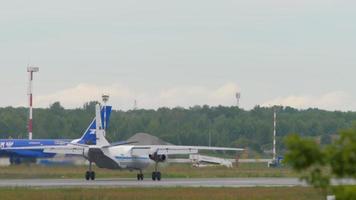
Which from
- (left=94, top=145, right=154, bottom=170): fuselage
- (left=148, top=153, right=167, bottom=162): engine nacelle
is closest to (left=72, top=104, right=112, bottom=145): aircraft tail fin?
(left=94, top=145, right=154, bottom=170): fuselage

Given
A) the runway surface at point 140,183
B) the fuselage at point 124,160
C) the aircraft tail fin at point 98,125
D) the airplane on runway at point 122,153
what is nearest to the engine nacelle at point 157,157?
the airplane on runway at point 122,153

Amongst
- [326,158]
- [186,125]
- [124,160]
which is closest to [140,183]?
[124,160]

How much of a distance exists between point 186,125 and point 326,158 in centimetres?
14936

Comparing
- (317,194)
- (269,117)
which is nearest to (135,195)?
(317,194)

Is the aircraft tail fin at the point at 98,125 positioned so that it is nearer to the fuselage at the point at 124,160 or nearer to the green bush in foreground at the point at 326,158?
the fuselage at the point at 124,160

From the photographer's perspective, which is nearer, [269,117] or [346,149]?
[346,149]

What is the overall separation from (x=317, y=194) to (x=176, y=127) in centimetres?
11429

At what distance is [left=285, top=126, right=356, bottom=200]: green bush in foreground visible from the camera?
37.0 feet

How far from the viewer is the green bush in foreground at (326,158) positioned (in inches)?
444

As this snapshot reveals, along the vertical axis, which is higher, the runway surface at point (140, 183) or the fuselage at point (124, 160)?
the fuselage at point (124, 160)

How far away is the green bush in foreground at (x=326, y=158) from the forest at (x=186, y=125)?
429 feet

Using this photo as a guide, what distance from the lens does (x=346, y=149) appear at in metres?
11.2

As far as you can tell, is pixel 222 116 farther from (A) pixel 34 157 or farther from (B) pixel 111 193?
(B) pixel 111 193

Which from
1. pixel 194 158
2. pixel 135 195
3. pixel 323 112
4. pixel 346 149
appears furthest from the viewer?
pixel 323 112
